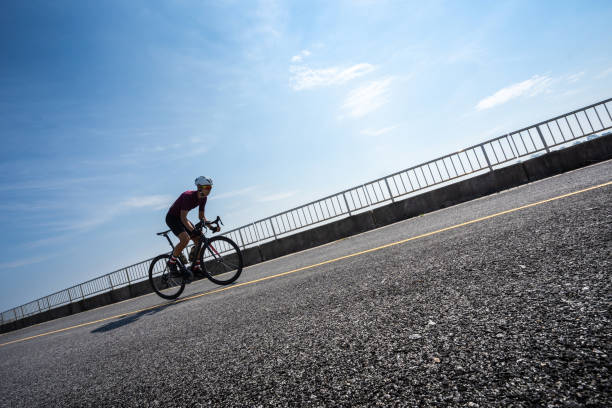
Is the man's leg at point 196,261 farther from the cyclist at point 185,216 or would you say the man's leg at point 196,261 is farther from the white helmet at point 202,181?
the white helmet at point 202,181

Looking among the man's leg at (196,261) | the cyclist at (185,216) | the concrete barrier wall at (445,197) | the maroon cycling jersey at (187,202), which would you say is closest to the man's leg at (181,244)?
the cyclist at (185,216)

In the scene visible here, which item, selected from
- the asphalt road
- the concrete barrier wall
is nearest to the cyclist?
the asphalt road

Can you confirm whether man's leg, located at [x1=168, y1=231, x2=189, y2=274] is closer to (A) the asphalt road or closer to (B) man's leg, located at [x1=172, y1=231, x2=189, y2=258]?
(B) man's leg, located at [x1=172, y1=231, x2=189, y2=258]

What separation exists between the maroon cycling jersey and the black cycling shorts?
0.45 feet

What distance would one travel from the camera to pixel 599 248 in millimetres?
2164

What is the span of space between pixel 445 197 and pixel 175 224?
29.2 ft

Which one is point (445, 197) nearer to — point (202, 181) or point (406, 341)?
point (202, 181)

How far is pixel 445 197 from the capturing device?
10.6 m

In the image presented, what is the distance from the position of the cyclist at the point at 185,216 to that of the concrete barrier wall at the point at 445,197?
614 centimetres

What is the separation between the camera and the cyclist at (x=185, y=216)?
614 centimetres

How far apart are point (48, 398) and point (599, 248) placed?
433 cm

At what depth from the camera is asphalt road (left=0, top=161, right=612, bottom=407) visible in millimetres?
1141

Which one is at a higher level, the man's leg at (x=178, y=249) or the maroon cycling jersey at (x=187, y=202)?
the maroon cycling jersey at (x=187, y=202)

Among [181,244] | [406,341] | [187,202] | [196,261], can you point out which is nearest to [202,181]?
[187,202]
